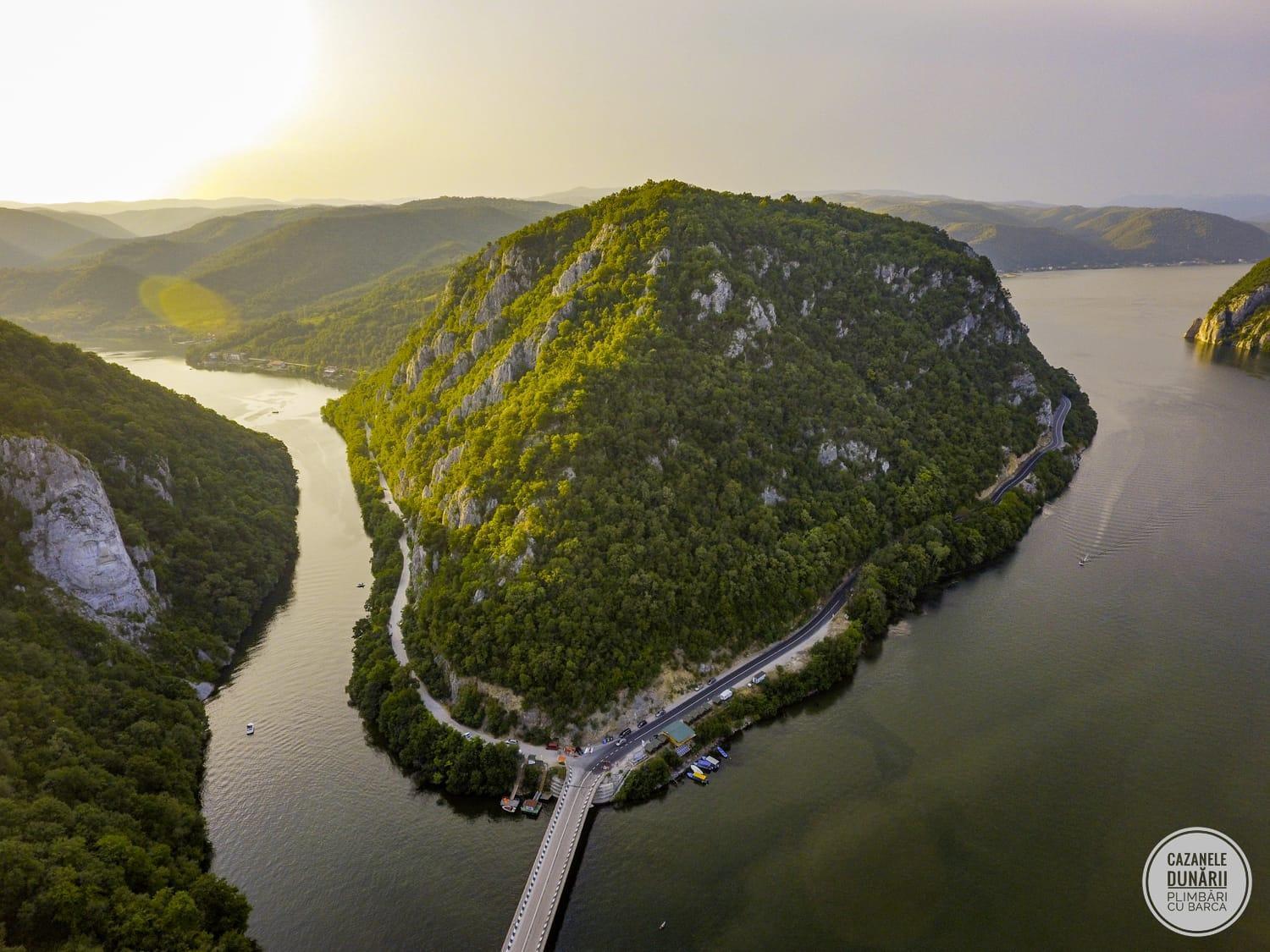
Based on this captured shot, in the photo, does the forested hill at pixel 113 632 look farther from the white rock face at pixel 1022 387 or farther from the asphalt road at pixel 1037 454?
the white rock face at pixel 1022 387

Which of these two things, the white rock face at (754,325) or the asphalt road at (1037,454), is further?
the asphalt road at (1037,454)

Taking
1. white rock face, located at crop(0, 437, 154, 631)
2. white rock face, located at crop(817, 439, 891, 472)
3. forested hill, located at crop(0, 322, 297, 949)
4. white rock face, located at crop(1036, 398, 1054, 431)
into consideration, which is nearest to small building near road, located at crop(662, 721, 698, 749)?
forested hill, located at crop(0, 322, 297, 949)

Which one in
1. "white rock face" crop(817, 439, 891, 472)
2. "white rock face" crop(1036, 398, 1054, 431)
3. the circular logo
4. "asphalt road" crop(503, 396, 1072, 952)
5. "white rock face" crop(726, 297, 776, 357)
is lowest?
the circular logo

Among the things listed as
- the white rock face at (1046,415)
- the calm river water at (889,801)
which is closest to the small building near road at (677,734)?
the calm river water at (889,801)

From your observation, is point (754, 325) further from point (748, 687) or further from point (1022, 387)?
point (1022, 387)

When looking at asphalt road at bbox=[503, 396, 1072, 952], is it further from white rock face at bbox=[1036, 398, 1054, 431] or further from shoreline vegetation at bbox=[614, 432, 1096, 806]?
white rock face at bbox=[1036, 398, 1054, 431]

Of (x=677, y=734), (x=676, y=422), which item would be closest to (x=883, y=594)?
(x=676, y=422)
